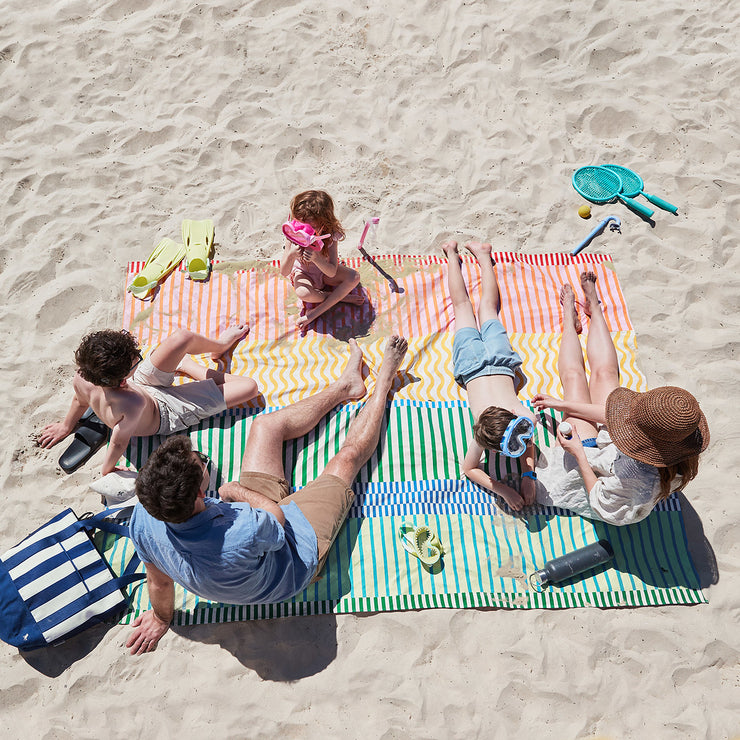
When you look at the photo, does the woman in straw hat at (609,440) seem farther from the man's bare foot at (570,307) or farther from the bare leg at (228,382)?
the bare leg at (228,382)

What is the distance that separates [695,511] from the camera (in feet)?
14.0

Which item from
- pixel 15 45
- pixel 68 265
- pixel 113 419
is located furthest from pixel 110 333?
pixel 15 45

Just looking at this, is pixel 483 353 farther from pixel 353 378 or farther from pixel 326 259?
pixel 326 259

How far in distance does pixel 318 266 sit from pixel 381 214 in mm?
1252

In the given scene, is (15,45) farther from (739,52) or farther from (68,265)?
(739,52)

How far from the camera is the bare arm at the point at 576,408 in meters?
4.15

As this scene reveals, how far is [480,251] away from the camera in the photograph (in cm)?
523

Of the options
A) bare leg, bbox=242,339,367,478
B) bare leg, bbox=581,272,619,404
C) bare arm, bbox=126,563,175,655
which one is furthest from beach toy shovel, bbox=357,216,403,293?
bare arm, bbox=126,563,175,655

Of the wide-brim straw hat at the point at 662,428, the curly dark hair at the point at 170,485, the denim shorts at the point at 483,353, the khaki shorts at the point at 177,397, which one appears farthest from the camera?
the denim shorts at the point at 483,353

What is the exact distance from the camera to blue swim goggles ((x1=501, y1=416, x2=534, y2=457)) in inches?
147

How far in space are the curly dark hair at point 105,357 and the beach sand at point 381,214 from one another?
0.94 metres

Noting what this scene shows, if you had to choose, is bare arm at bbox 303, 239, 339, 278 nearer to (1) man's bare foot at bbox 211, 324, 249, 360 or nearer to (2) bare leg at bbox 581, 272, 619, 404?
(1) man's bare foot at bbox 211, 324, 249, 360

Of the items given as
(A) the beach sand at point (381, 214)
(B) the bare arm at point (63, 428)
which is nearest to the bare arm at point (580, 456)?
(A) the beach sand at point (381, 214)

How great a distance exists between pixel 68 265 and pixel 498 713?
4593 millimetres
